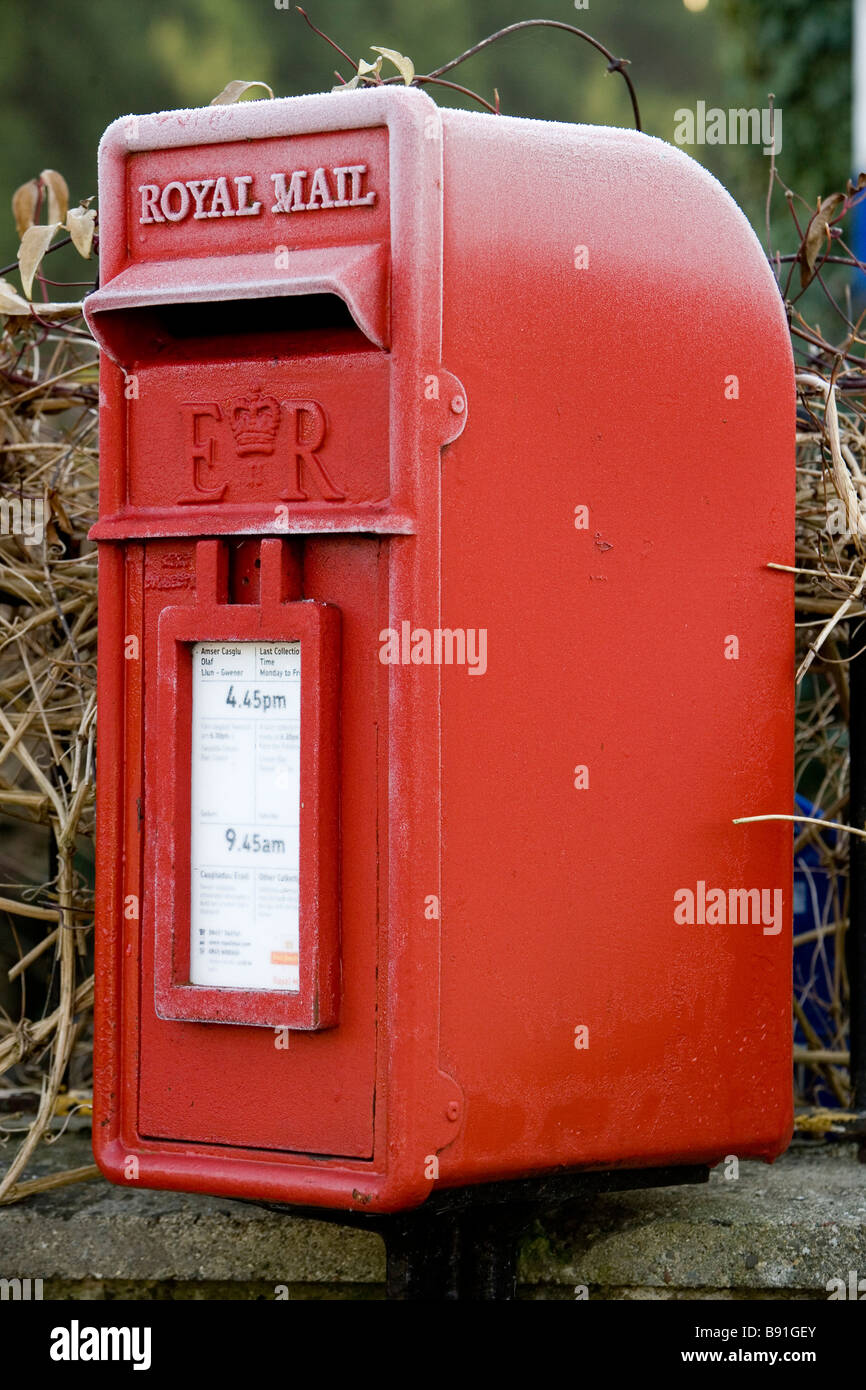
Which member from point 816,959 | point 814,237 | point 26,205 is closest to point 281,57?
point 26,205

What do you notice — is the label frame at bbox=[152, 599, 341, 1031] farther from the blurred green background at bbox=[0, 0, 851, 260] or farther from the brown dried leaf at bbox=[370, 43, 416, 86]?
the blurred green background at bbox=[0, 0, 851, 260]

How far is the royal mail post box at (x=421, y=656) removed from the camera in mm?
1867

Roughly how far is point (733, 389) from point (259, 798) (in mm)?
879

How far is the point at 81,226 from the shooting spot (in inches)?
97.4

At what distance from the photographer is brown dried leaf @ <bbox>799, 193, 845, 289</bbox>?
8.14ft

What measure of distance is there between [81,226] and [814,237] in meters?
1.20

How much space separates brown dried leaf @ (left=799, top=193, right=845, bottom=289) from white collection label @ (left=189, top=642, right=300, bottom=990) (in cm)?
119

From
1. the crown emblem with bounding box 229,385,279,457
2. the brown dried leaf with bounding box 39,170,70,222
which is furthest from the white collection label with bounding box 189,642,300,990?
the brown dried leaf with bounding box 39,170,70,222

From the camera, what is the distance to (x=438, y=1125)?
186 centimetres
